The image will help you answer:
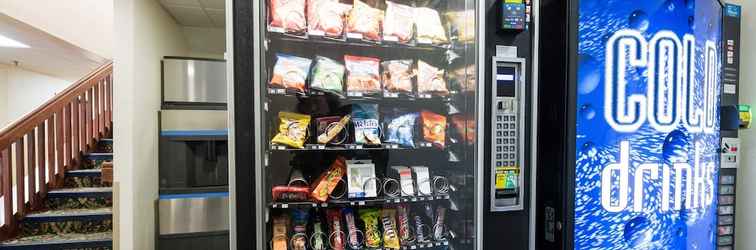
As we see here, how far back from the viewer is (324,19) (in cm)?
158

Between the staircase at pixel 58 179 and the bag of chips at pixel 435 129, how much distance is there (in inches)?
119

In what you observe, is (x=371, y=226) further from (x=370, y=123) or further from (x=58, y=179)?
(x=58, y=179)

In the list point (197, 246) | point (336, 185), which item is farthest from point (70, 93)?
point (336, 185)

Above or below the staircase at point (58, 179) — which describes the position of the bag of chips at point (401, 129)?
above

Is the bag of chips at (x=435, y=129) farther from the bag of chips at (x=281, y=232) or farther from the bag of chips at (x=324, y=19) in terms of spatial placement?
the bag of chips at (x=281, y=232)

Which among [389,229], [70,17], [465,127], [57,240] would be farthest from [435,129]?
[70,17]

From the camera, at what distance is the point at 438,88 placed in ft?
5.72

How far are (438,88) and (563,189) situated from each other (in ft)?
2.31

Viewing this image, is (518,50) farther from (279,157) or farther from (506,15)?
(279,157)

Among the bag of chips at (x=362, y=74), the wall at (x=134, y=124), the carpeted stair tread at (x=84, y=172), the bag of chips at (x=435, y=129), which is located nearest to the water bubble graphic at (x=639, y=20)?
the bag of chips at (x=435, y=129)

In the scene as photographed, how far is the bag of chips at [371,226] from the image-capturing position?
5.54ft

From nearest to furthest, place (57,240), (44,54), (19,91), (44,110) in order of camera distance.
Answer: (57,240) < (44,110) < (44,54) < (19,91)

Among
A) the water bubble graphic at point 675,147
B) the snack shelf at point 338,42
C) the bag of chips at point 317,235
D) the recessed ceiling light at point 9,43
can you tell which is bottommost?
the bag of chips at point 317,235

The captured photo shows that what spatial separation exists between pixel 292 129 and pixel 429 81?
70 centimetres
